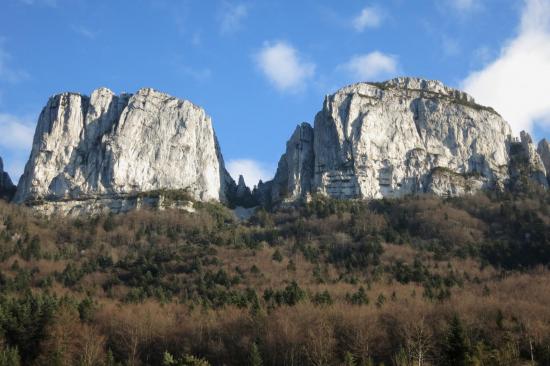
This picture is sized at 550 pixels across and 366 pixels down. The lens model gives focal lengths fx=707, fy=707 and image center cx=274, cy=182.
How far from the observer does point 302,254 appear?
406 feet

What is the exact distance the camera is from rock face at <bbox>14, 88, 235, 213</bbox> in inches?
6260

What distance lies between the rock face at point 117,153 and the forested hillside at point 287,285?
10051 millimetres

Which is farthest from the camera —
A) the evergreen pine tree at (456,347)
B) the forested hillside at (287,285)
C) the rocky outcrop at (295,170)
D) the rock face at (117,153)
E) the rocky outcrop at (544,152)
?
the rocky outcrop at (544,152)

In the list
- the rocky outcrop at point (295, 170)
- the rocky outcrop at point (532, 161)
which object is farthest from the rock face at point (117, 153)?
the rocky outcrop at point (532, 161)

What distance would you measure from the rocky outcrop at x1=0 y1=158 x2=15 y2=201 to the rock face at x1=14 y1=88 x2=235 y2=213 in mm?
7922

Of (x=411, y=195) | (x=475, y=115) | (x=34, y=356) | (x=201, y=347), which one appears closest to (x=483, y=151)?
(x=475, y=115)

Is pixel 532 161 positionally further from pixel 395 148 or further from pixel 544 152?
pixel 395 148

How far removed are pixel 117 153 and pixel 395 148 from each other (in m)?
65.4

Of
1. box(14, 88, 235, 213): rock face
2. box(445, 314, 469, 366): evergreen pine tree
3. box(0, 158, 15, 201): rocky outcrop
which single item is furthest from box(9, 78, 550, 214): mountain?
box(445, 314, 469, 366): evergreen pine tree

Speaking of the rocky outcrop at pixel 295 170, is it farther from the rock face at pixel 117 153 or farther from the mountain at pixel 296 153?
the rock face at pixel 117 153

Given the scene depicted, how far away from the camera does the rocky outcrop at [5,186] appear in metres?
172

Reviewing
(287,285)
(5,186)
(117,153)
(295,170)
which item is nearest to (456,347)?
(287,285)

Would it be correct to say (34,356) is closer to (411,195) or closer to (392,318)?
(392,318)

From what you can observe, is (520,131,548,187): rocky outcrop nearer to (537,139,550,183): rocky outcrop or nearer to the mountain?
the mountain
